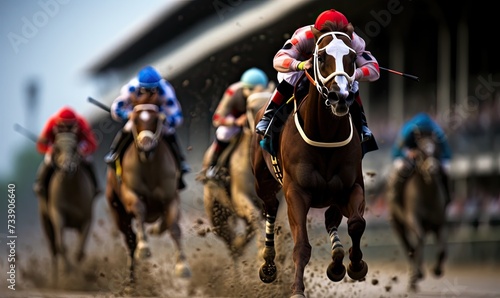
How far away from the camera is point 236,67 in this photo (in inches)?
1056

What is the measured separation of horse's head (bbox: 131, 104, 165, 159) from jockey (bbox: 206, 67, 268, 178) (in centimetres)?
149

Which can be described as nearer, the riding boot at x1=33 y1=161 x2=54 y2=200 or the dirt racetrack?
the dirt racetrack

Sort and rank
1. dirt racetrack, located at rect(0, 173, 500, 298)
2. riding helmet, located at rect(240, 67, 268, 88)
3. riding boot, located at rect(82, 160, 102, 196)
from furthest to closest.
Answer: riding boot, located at rect(82, 160, 102, 196), riding helmet, located at rect(240, 67, 268, 88), dirt racetrack, located at rect(0, 173, 500, 298)

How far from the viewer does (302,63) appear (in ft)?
26.5

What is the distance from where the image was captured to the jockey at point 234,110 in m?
13.5

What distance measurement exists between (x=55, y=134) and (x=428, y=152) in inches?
190

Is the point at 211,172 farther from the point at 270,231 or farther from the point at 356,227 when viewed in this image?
the point at 356,227

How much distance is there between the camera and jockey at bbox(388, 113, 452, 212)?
50.9 feet

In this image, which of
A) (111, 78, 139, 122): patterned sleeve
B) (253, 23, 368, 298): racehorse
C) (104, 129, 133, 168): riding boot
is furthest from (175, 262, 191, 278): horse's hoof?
(253, 23, 368, 298): racehorse

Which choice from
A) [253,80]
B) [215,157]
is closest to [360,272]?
[253,80]

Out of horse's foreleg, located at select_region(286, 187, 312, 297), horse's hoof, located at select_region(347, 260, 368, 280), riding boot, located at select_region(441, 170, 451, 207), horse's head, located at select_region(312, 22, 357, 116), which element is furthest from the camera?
riding boot, located at select_region(441, 170, 451, 207)

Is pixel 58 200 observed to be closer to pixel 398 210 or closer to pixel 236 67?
pixel 398 210

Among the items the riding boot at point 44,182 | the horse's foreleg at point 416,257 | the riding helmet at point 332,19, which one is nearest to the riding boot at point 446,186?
the horse's foreleg at point 416,257

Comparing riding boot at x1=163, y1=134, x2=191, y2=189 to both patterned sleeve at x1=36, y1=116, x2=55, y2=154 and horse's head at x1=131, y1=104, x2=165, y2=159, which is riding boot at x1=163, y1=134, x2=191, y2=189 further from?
patterned sleeve at x1=36, y1=116, x2=55, y2=154
